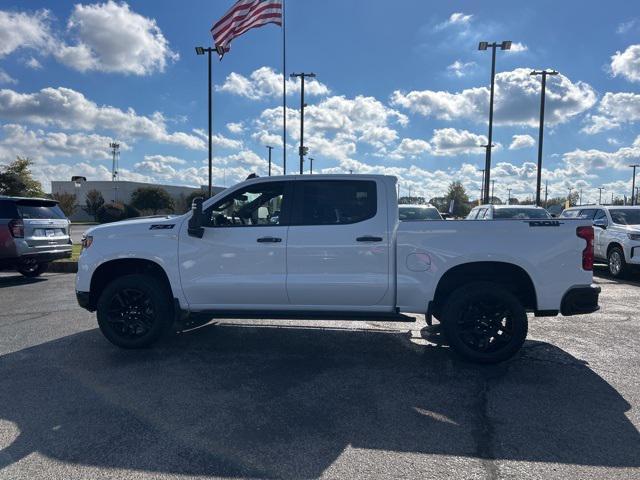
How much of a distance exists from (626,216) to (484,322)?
9.35 meters

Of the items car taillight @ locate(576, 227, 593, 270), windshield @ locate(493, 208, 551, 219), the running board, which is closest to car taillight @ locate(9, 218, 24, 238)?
the running board

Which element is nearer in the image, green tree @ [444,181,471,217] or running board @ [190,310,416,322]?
running board @ [190,310,416,322]

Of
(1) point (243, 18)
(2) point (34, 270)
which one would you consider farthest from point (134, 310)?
(1) point (243, 18)

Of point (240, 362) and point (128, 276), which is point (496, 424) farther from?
point (128, 276)

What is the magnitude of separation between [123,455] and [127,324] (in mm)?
2445

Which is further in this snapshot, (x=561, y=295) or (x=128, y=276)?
(x=128, y=276)

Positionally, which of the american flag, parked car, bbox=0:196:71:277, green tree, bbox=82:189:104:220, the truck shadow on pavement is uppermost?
the american flag

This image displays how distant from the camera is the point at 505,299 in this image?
4844 millimetres

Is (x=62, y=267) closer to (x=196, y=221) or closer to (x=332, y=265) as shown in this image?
(x=196, y=221)

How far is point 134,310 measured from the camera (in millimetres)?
5477

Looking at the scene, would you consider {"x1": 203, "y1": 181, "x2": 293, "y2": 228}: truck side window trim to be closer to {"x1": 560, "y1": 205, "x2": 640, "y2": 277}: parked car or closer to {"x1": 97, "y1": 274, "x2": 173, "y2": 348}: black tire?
{"x1": 97, "y1": 274, "x2": 173, "y2": 348}: black tire

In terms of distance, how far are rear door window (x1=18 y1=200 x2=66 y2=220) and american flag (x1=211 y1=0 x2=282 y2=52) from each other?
8.96 m

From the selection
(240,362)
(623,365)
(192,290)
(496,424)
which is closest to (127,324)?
(192,290)

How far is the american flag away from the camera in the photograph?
16359 mm
